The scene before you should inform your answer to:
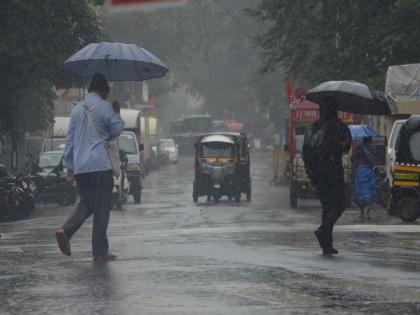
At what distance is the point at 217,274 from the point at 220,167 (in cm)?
2368

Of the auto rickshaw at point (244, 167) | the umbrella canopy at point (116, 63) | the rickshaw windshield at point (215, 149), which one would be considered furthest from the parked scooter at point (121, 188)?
the umbrella canopy at point (116, 63)

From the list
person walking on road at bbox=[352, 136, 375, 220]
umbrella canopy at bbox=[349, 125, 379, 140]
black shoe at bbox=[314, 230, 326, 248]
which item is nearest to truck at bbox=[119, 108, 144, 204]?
umbrella canopy at bbox=[349, 125, 379, 140]

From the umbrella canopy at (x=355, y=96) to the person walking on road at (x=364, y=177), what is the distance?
107 inches

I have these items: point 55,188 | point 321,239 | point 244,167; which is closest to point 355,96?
point 321,239

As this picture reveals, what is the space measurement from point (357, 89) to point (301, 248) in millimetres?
8961

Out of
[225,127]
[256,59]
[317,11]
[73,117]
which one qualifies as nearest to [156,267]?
[73,117]

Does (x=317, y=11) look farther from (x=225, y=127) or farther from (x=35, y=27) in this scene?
(x=225, y=127)

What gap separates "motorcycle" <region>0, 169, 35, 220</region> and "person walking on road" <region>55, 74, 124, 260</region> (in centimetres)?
1459

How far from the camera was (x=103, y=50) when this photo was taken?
22344 millimetres

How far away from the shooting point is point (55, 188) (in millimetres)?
→ 33719

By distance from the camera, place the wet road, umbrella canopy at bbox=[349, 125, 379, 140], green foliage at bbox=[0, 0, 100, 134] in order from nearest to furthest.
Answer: the wet road, green foliage at bbox=[0, 0, 100, 134], umbrella canopy at bbox=[349, 125, 379, 140]

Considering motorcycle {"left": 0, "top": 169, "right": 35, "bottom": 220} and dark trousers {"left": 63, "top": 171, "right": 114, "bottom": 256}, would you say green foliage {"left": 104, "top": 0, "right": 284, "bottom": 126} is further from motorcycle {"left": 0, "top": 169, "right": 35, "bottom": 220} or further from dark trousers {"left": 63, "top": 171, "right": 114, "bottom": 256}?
dark trousers {"left": 63, "top": 171, "right": 114, "bottom": 256}

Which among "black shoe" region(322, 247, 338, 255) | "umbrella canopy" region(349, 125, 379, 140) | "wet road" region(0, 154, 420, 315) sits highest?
"umbrella canopy" region(349, 125, 379, 140)

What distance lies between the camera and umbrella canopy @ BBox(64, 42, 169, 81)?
20547mm
